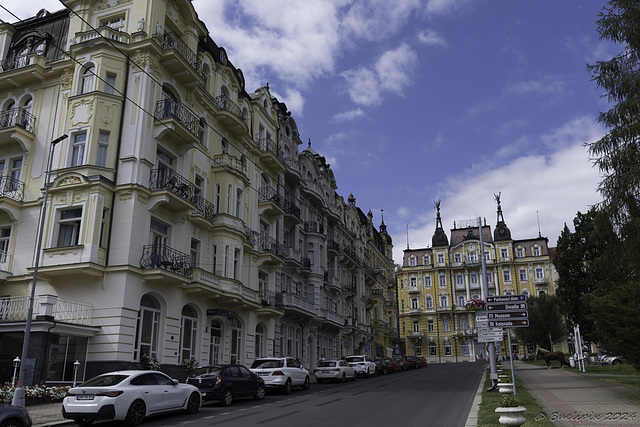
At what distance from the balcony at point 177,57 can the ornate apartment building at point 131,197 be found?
3.8 inches

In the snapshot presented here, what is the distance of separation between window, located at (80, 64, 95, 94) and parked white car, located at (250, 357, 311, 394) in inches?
596

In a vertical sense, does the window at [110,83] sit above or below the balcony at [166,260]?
above

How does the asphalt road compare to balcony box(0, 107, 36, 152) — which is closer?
the asphalt road

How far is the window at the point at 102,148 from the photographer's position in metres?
23.6

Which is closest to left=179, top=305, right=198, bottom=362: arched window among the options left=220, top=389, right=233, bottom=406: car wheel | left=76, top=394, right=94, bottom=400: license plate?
left=220, top=389, right=233, bottom=406: car wheel

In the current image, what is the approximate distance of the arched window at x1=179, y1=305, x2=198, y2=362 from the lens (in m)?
25.1

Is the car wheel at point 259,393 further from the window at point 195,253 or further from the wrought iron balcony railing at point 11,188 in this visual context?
the wrought iron balcony railing at point 11,188

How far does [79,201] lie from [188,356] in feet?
29.2

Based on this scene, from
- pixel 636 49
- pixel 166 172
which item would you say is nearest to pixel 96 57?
pixel 166 172

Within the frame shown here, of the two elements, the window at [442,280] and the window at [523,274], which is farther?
the window at [442,280]

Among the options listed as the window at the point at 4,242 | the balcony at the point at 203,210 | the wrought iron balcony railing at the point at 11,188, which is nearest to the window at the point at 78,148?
the wrought iron balcony railing at the point at 11,188

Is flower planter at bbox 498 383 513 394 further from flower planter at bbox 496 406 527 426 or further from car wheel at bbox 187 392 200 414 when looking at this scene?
car wheel at bbox 187 392 200 414

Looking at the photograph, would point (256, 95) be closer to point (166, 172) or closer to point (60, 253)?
point (166, 172)

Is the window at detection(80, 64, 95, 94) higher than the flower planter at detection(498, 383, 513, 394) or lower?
higher
